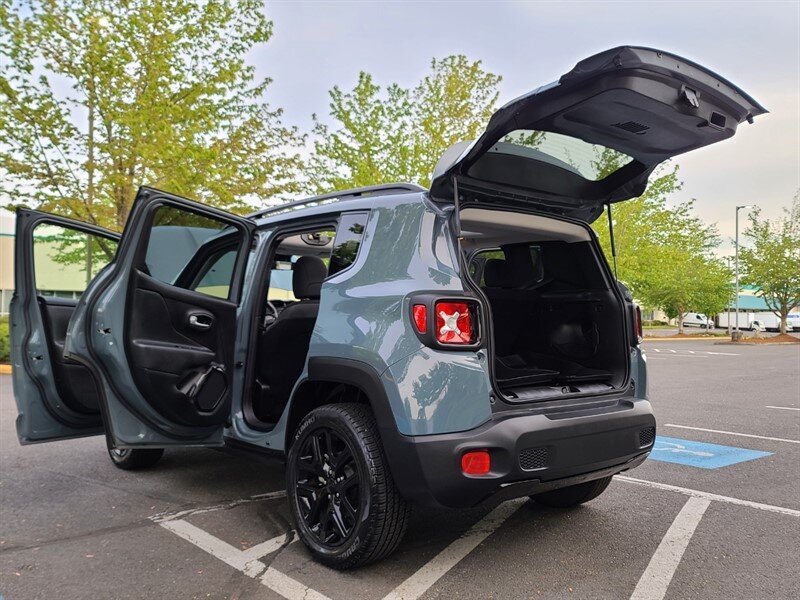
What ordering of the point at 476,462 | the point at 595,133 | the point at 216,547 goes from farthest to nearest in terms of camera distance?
the point at 216,547, the point at 595,133, the point at 476,462

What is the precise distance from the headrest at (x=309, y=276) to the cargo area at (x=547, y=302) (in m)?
0.97

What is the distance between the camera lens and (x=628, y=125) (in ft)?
10.0

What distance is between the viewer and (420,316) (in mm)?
2779

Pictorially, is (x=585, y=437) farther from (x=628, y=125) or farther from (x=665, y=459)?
(x=665, y=459)

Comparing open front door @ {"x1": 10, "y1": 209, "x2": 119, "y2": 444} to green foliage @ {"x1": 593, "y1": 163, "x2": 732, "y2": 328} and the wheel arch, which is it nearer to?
the wheel arch

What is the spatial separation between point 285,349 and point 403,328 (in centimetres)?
170

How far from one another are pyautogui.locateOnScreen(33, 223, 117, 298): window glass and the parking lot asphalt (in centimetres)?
152

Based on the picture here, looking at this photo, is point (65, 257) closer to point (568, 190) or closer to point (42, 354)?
point (42, 354)

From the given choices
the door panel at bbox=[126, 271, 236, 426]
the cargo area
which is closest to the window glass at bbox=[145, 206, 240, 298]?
the door panel at bbox=[126, 271, 236, 426]

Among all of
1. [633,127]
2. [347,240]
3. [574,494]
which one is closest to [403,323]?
[347,240]

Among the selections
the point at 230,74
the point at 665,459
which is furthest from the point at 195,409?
the point at 230,74

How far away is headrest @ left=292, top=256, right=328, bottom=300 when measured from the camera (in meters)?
3.99

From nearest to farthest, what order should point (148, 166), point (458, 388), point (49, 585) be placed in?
1. point (458, 388)
2. point (49, 585)
3. point (148, 166)

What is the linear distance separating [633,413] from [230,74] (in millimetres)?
12381
